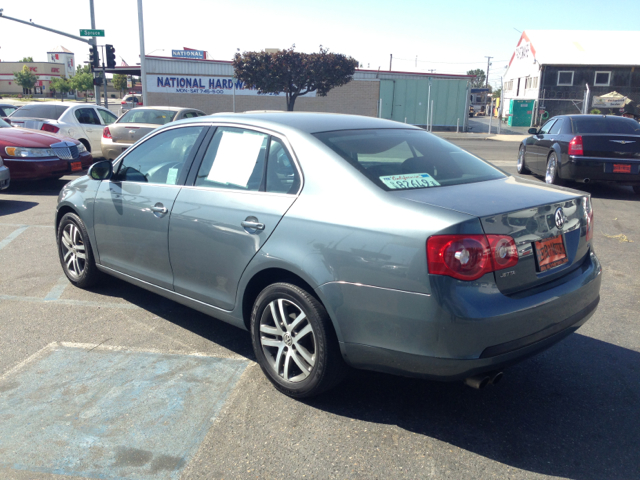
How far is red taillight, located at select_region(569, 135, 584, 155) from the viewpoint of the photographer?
392 inches

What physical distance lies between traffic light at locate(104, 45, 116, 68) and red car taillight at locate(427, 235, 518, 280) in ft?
87.7

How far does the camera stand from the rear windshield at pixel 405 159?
3186mm

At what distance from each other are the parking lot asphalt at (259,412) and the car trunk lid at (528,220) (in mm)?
813

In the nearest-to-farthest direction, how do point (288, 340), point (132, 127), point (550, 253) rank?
point (550, 253)
point (288, 340)
point (132, 127)

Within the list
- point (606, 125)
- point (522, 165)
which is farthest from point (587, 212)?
point (522, 165)

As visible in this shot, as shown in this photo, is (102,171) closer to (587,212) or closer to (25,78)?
(587,212)

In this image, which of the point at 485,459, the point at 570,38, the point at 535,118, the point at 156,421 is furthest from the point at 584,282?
the point at 570,38

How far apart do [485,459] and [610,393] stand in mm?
1129

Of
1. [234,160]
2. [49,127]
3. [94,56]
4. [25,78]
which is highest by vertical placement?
[25,78]

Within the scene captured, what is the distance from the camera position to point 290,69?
107ft

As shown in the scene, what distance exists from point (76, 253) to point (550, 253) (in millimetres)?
4034

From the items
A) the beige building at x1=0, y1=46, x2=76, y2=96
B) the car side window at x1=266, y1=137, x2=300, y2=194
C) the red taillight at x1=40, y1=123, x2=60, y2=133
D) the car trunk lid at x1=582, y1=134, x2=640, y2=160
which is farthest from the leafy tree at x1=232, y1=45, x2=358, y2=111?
the beige building at x1=0, y1=46, x2=76, y2=96

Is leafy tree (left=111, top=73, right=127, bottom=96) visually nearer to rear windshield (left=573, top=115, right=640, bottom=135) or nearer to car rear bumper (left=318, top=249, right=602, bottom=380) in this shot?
rear windshield (left=573, top=115, right=640, bottom=135)

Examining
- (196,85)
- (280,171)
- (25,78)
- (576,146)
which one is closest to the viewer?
(280,171)
